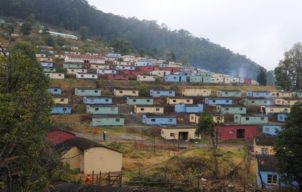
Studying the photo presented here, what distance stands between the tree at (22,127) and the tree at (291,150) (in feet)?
43.4

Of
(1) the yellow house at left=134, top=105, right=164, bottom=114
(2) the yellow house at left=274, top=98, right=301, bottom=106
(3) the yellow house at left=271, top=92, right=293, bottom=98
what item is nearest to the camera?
(1) the yellow house at left=134, top=105, right=164, bottom=114

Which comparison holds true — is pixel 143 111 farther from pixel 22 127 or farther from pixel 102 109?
pixel 22 127

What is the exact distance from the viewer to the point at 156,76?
2756 inches

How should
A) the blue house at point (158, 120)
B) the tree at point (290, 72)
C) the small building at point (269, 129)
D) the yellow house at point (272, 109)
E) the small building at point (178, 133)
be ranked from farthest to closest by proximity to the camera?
1. the tree at point (290, 72)
2. the yellow house at point (272, 109)
3. the blue house at point (158, 120)
4. the small building at point (269, 129)
5. the small building at point (178, 133)

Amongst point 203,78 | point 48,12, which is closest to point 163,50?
point 48,12

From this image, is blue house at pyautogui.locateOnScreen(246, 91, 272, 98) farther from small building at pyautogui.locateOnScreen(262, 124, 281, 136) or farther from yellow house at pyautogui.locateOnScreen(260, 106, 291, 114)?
small building at pyautogui.locateOnScreen(262, 124, 281, 136)

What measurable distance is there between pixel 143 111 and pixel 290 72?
34.1 m

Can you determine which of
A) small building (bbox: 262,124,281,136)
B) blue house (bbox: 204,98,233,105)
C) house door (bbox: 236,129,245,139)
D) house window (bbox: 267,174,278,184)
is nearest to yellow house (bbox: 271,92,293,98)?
blue house (bbox: 204,98,233,105)

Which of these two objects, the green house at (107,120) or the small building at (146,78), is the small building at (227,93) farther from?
the green house at (107,120)

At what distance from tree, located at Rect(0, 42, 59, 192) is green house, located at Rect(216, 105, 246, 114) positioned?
41.2m

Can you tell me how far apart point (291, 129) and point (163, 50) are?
127 meters

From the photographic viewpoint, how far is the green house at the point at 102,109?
1921 inches

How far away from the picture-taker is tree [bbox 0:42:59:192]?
7904 mm

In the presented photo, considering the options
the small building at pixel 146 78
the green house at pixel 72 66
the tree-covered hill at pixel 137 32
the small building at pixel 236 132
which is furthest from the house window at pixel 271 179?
the tree-covered hill at pixel 137 32
